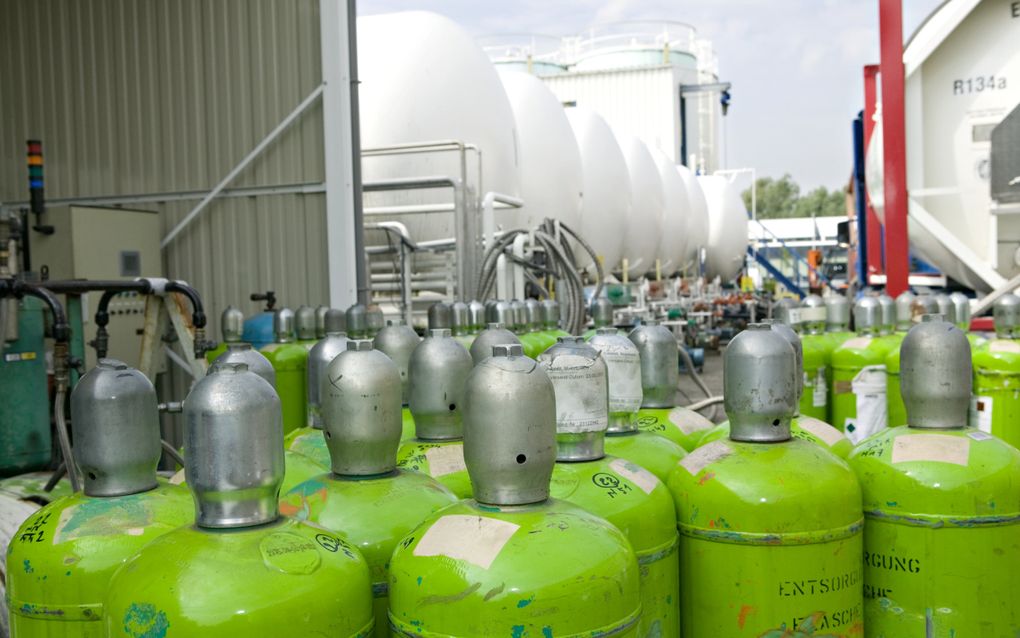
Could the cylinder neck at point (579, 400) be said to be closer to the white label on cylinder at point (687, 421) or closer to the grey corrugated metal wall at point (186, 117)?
the white label on cylinder at point (687, 421)

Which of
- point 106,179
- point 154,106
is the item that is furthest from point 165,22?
point 106,179

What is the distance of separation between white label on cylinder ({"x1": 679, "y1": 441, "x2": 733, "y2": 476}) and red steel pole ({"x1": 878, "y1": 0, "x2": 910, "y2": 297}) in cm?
517

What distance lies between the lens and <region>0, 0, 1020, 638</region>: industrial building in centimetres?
141

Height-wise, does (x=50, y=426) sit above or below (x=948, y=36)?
below

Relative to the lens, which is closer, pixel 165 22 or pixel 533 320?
pixel 533 320

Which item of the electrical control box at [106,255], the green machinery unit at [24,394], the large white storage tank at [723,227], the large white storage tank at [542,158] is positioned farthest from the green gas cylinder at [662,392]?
the large white storage tank at [723,227]

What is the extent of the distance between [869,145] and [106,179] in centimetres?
582

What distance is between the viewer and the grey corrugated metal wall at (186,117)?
20.5ft

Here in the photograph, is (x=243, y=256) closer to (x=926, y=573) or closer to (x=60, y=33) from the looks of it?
(x=60, y=33)

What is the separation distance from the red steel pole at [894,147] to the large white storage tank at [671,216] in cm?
787

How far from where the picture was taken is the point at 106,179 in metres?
6.80

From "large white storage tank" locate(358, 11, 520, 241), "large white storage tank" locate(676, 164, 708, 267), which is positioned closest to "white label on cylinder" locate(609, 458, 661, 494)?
"large white storage tank" locate(358, 11, 520, 241)

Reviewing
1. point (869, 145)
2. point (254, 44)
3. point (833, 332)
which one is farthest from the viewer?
point (869, 145)

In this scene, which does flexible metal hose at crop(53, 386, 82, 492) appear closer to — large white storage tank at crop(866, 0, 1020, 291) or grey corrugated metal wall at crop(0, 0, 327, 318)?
grey corrugated metal wall at crop(0, 0, 327, 318)
